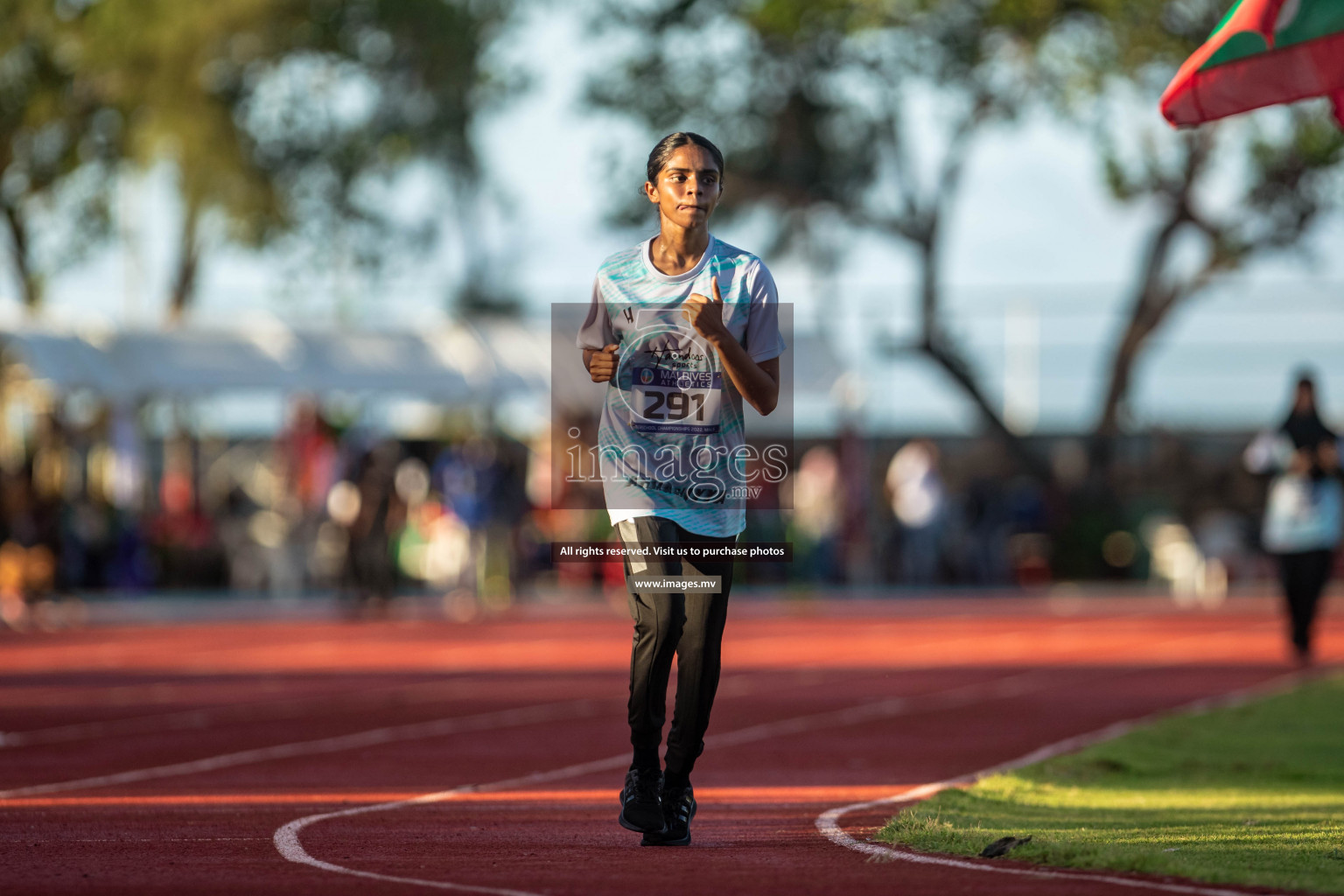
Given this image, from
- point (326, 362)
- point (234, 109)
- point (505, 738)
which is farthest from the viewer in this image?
point (234, 109)

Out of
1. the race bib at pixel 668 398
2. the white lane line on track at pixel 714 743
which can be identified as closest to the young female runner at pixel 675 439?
the race bib at pixel 668 398

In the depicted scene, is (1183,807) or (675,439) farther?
(1183,807)

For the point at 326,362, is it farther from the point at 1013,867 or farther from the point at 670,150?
the point at 1013,867

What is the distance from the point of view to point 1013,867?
19.3ft

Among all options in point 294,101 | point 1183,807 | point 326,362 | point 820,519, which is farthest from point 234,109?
point 1183,807

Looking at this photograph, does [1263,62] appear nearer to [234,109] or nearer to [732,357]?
[732,357]

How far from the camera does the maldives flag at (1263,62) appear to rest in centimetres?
797

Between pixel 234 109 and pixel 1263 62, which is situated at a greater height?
pixel 234 109

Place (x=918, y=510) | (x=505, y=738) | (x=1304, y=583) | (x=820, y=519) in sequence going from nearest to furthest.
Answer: (x=505, y=738) → (x=1304, y=583) → (x=918, y=510) → (x=820, y=519)

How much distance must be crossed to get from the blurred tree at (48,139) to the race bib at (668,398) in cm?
2721

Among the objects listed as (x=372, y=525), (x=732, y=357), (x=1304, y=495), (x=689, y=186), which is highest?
(x=689, y=186)

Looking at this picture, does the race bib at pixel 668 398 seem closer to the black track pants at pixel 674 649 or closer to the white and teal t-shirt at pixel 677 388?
the white and teal t-shirt at pixel 677 388

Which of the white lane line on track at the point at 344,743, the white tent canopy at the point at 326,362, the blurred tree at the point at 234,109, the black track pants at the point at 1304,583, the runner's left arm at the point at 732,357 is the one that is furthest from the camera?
the blurred tree at the point at 234,109

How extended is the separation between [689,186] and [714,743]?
481 cm
